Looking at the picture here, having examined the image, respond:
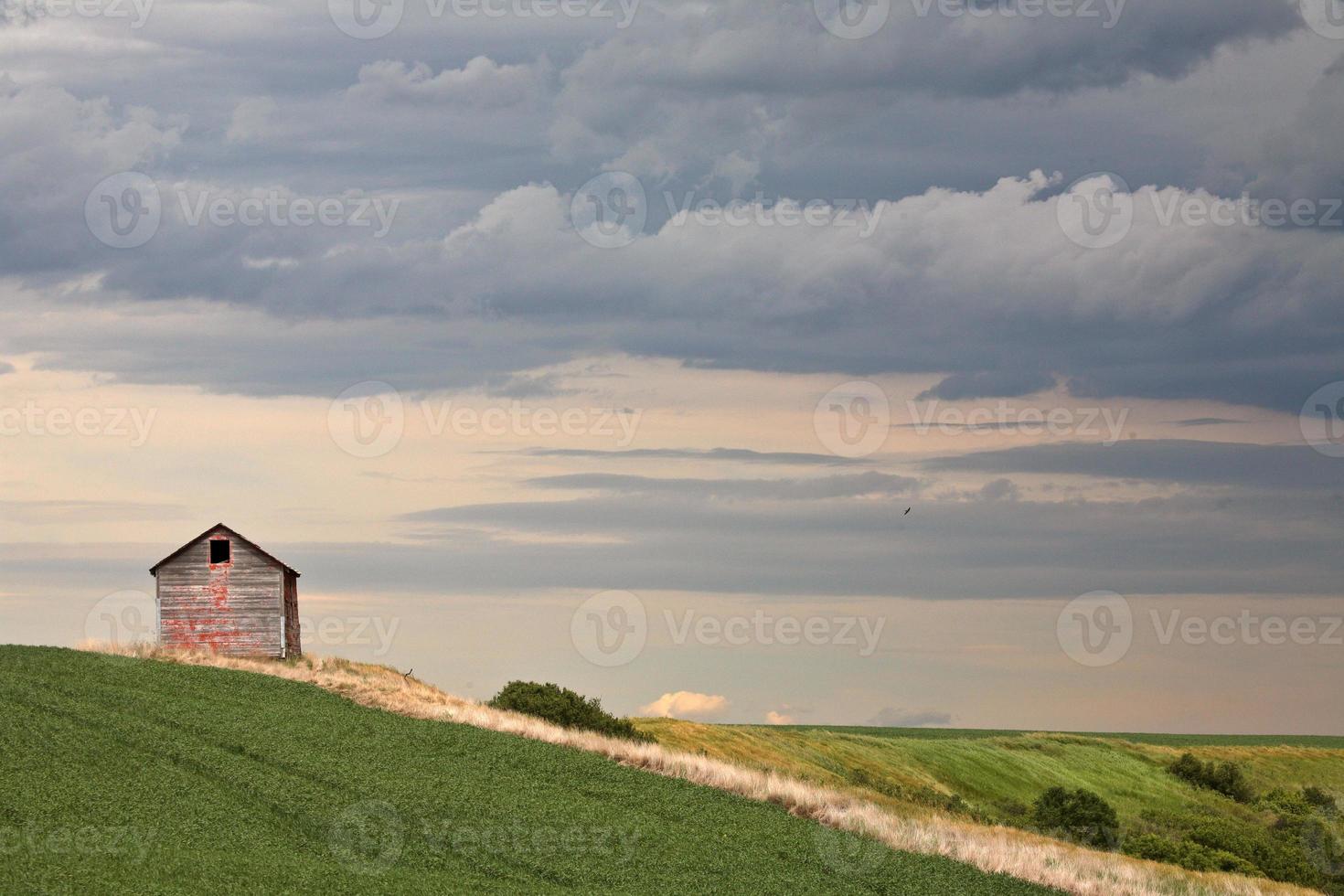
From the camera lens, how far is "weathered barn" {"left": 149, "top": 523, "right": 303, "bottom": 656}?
59.6 meters

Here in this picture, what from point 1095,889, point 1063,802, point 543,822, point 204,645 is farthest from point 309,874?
Result: point 1063,802

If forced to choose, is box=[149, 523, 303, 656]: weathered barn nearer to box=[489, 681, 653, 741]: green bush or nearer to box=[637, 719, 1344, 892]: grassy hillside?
box=[489, 681, 653, 741]: green bush

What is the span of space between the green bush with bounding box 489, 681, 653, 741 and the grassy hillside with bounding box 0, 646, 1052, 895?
13.9m

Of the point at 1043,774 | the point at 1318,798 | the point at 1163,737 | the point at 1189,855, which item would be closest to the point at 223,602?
the point at 1189,855

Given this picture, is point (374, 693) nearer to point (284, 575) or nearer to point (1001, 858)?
point (284, 575)

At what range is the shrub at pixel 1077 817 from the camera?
60.1m

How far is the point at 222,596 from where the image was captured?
6012 cm

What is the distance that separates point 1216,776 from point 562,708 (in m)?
54.3

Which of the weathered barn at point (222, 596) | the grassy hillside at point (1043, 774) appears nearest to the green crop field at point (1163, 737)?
the grassy hillside at point (1043, 774)

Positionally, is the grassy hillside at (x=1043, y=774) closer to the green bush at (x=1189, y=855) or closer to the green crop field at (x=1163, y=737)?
the green bush at (x=1189, y=855)

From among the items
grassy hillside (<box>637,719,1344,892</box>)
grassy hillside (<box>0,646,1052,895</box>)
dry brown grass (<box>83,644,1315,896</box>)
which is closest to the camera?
grassy hillside (<box>0,646,1052,895</box>)

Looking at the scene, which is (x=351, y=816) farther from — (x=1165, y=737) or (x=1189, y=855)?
(x=1165, y=737)

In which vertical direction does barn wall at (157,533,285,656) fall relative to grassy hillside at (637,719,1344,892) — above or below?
above

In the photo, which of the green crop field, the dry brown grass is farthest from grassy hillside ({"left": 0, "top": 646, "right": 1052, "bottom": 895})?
the green crop field
